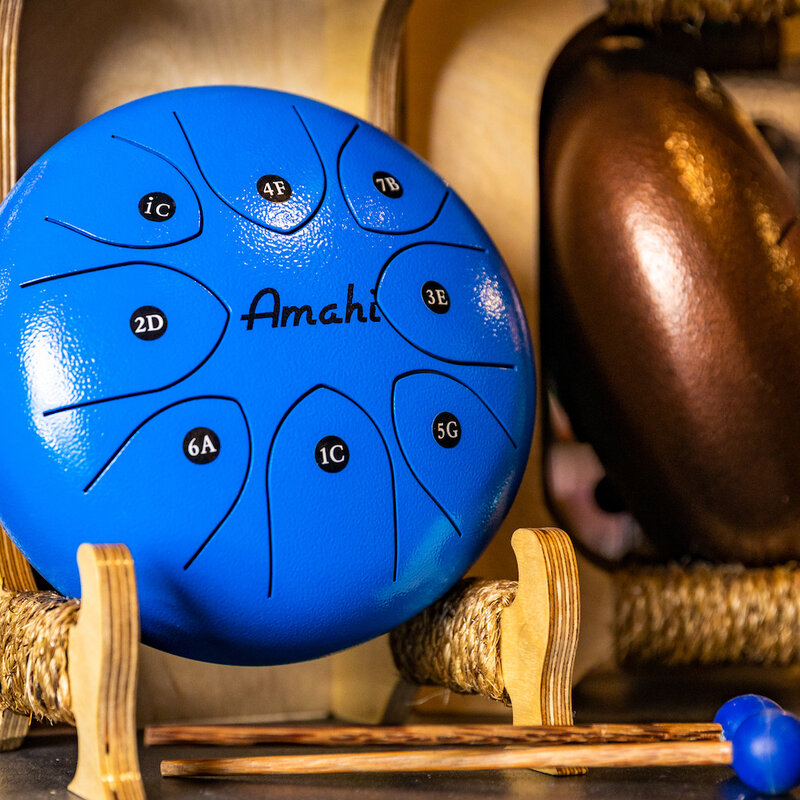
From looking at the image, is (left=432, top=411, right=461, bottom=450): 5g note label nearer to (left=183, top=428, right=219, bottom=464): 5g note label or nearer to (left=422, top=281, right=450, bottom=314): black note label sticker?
(left=422, top=281, right=450, bottom=314): black note label sticker

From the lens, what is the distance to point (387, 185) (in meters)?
1.09

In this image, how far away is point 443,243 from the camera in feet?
3.60

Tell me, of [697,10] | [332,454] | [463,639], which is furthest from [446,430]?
[697,10]

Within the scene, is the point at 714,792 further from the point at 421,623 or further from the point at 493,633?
the point at 421,623

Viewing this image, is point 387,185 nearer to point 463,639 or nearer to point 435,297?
point 435,297

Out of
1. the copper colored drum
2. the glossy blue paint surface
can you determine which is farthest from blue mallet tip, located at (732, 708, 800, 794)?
the copper colored drum

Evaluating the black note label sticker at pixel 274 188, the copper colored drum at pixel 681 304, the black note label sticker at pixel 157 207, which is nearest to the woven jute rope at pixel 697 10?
the copper colored drum at pixel 681 304

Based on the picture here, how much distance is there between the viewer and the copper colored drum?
127 centimetres

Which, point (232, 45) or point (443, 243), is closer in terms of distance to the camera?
point (443, 243)

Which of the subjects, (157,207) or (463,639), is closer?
(157,207)

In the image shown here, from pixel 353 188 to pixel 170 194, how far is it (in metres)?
0.21

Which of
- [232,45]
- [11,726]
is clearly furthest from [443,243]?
[11,726]

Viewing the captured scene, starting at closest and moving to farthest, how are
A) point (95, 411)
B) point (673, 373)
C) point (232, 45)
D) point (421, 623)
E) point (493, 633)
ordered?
point (95, 411) → point (493, 633) → point (421, 623) → point (673, 373) → point (232, 45)

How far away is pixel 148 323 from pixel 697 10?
3.53 ft
